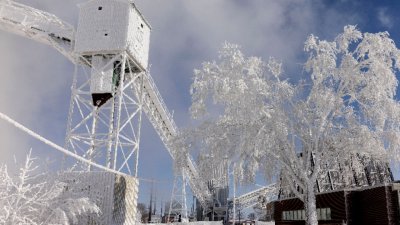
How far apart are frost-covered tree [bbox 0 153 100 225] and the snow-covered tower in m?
9.88

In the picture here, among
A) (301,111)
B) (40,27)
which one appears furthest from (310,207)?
(40,27)

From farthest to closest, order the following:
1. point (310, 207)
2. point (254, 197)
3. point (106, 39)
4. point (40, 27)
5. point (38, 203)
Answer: point (254, 197) → point (40, 27) → point (106, 39) → point (310, 207) → point (38, 203)

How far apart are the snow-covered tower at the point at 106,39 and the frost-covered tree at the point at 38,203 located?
32.4 ft

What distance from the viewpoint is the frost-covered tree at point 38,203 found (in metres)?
14.4

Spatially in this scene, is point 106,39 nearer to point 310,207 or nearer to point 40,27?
point 40,27

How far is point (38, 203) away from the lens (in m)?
15.2

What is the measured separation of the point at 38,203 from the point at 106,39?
695 inches

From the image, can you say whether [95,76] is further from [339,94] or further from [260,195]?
[260,195]

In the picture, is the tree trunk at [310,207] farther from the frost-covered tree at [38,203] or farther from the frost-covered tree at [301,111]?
the frost-covered tree at [38,203]

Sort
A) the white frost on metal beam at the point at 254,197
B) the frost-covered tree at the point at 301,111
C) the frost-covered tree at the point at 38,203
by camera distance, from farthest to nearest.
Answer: the white frost on metal beam at the point at 254,197 → the frost-covered tree at the point at 301,111 → the frost-covered tree at the point at 38,203

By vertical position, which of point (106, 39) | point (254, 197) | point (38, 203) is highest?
point (106, 39)

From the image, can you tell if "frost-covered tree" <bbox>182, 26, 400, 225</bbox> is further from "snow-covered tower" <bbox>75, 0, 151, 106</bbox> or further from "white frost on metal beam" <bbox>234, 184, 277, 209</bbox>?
"white frost on metal beam" <bbox>234, 184, 277, 209</bbox>

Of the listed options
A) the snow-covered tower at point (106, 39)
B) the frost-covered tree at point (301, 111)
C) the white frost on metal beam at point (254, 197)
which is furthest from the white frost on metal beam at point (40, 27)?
the white frost on metal beam at point (254, 197)

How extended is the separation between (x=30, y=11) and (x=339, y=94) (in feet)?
73.8
